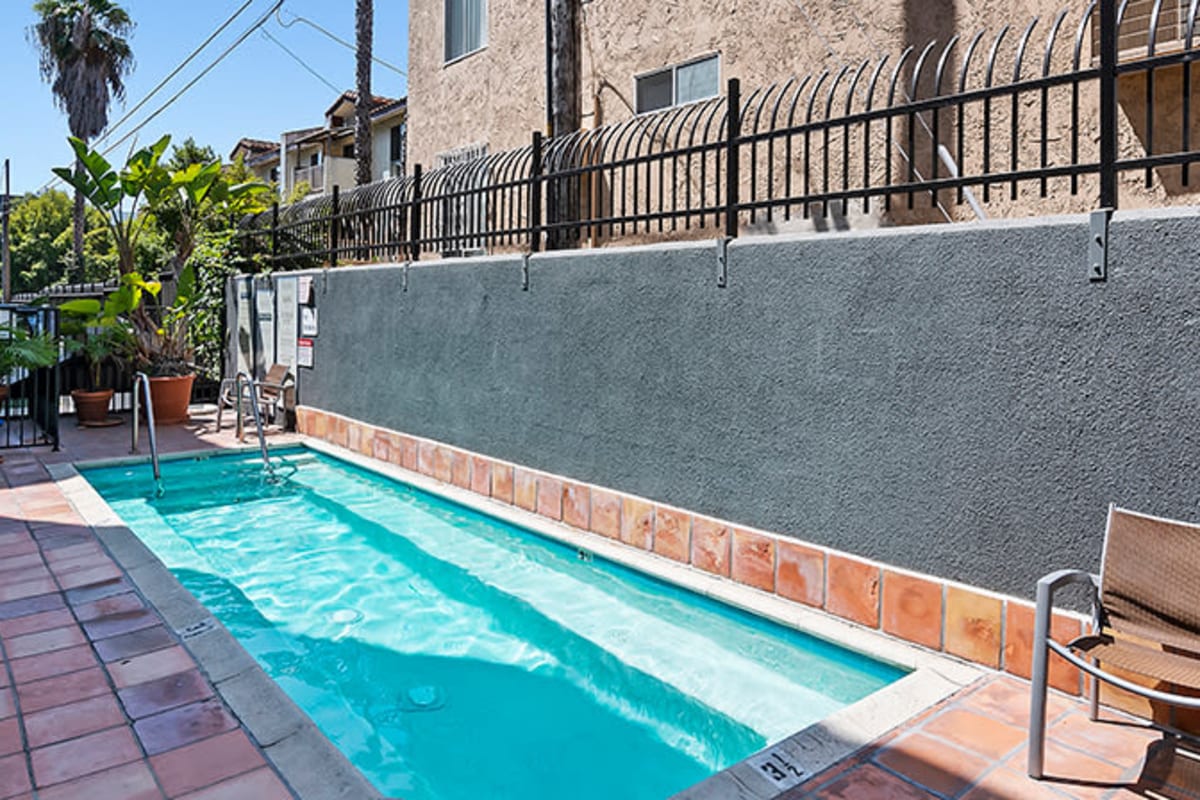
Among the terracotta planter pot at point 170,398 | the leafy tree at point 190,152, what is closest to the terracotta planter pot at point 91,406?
the terracotta planter pot at point 170,398

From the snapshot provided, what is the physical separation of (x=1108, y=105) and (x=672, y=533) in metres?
3.41

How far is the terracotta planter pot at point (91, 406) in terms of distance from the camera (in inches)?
440

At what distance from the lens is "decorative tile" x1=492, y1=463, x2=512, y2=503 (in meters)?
7.15

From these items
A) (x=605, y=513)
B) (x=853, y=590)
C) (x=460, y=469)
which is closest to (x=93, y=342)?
(x=460, y=469)

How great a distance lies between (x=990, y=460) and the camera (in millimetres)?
3918

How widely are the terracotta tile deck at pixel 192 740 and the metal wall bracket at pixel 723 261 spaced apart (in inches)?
77.5

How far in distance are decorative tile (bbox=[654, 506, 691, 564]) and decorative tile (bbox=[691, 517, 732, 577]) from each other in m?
0.06

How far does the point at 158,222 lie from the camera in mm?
12836

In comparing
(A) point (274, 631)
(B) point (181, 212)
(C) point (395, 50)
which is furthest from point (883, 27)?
(C) point (395, 50)

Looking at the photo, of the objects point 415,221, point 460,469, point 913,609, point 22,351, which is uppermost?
point 415,221

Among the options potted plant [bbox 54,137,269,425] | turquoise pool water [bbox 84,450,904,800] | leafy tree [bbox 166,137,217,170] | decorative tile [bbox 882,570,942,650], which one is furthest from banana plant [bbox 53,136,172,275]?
leafy tree [bbox 166,137,217,170]

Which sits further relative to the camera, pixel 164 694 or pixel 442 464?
pixel 442 464

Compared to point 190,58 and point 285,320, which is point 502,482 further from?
point 190,58

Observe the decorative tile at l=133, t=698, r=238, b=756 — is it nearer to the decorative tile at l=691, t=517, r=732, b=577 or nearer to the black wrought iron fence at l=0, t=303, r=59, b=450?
the decorative tile at l=691, t=517, r=732, b=577
